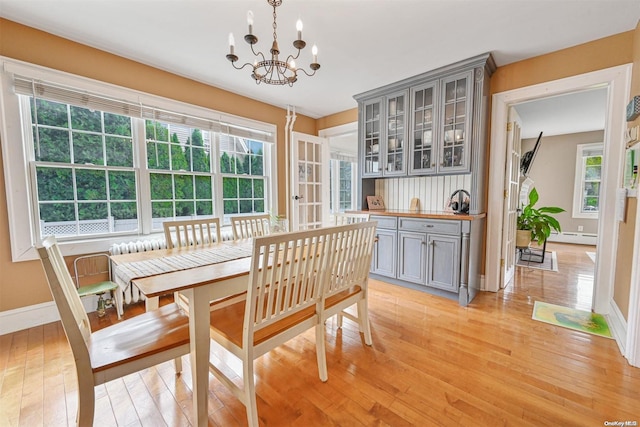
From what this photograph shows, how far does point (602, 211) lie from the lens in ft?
7.78

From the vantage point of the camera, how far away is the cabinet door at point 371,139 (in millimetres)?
3514

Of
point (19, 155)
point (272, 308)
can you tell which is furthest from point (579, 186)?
point (19, 155)

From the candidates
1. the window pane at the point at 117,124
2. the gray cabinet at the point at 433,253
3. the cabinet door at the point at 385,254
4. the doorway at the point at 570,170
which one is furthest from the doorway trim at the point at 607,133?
the window pane at the point at 117,124

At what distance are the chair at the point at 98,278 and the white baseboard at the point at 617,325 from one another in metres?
4.13

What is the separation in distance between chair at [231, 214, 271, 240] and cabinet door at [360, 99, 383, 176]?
68.8 inches

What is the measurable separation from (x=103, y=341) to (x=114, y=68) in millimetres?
2680

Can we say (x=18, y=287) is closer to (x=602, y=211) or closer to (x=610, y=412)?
(x=610, y=412)

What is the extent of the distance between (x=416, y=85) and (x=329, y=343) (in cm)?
297

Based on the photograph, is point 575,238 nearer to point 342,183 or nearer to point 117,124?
point 342,183

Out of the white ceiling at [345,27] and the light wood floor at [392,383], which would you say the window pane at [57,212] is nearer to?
the light wood floor at [392,383]

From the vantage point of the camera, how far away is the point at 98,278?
2.58 m

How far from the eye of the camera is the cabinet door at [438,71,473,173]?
2.75 m

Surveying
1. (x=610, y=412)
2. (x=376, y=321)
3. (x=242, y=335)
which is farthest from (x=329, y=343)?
(x=610, y=412)

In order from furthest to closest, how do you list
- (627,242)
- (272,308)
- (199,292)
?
(627,242), (272,308), (199,292)
